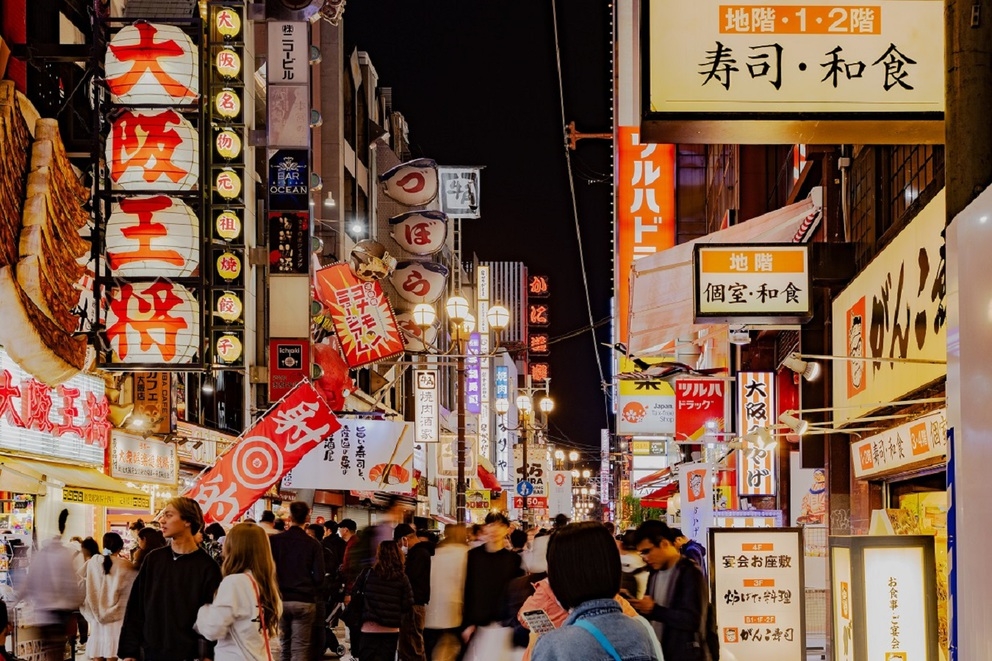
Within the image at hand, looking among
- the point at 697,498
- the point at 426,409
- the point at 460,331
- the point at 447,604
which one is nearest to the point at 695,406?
the point at 697,498

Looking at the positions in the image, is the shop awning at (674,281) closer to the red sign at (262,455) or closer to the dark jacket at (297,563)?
the red sign at (262,455)

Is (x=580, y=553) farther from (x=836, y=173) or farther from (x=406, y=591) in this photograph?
(x=836, y=173)

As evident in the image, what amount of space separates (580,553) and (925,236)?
307 inches

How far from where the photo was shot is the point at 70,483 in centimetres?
1909

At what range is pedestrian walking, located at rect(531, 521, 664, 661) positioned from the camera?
4.04m

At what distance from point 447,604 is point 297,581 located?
213cm

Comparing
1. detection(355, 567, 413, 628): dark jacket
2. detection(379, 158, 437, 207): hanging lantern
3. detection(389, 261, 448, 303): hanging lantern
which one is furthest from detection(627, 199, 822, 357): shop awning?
detection(379, 158, 437, 207): hanging lantern

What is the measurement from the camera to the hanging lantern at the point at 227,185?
1750cm

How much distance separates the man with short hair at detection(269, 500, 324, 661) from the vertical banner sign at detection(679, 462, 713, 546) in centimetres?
1251

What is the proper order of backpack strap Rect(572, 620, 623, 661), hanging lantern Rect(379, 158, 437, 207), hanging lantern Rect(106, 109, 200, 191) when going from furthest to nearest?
hanging lantern Rect(379, 158, 437, 207) < hanging lantern Rect(106, 109, 200, 191) < backpack strap Rect(572, 620, 623, 661)

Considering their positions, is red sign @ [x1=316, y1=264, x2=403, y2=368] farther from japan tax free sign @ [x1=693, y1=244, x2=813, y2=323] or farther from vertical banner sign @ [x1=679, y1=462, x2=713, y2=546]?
japan tax free sign @ [x1=693, y1=244, x2=813, y2=323]

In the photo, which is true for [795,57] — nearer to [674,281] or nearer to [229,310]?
[674,281]

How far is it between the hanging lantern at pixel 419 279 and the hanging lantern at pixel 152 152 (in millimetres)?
21172

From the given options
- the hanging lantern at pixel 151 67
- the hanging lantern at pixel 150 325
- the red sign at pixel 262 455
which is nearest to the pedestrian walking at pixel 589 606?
the red sign at pixel 262 455
